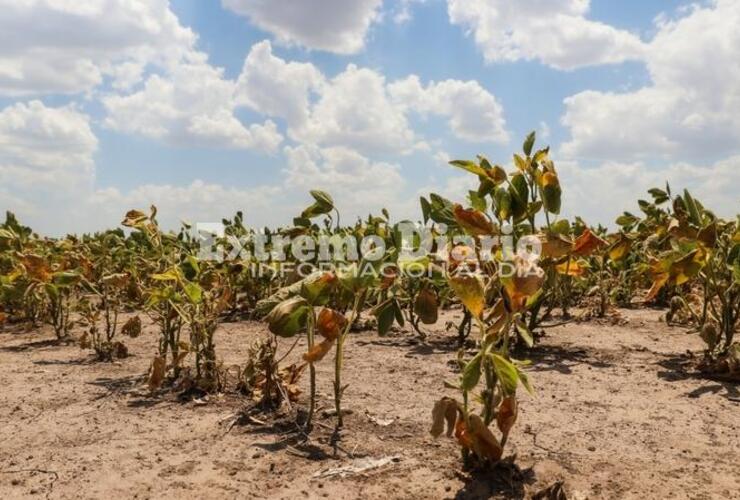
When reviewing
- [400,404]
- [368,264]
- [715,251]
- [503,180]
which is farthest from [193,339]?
[715,251]

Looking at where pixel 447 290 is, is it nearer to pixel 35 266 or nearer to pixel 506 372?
pixel 35 266

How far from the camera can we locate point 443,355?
3.71m

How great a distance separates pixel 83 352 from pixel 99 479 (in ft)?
8.06

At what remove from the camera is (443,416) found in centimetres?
174

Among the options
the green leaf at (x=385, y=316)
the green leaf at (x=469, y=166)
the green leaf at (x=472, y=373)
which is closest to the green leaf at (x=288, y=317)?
the green leaf at (x=385, y=316)

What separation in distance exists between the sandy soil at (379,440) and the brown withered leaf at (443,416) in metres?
0.23

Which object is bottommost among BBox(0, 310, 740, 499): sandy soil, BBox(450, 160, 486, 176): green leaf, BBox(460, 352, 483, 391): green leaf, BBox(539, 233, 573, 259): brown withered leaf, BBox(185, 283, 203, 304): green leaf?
BBox(0, 310, 740, 499): sandy soil

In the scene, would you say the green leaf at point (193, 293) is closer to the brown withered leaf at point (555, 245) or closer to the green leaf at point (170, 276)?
the green leaf at point (170, 276)

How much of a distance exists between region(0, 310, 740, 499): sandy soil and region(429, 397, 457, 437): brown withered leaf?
0.74ft

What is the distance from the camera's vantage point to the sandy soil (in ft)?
6.19

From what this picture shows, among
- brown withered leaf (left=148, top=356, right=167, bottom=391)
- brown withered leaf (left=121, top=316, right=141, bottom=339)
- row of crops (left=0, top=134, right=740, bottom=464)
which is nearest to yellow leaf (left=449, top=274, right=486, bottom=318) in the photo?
row of crops (left=0, top=134, right=740, bottom=464)

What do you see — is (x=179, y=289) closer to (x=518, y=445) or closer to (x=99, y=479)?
(x=99, y=479)

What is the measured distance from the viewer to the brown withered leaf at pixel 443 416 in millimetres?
1732

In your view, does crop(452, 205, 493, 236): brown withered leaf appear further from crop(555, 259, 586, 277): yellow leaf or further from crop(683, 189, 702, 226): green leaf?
crop(683, 189, 702, 226): green leaf
